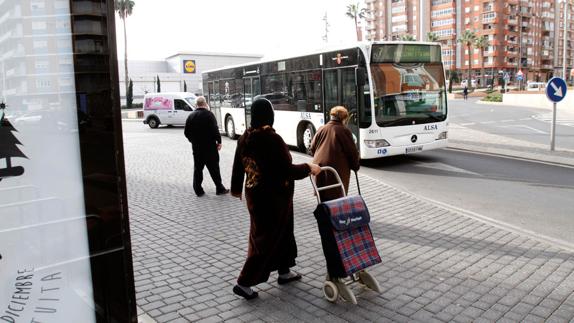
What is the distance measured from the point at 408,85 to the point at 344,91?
1.54 m

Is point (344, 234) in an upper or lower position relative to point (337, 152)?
lower

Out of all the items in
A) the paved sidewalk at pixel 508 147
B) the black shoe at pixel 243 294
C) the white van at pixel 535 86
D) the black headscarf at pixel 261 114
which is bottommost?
the black shoe at pixel 243 294

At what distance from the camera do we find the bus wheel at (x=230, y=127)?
2012cm

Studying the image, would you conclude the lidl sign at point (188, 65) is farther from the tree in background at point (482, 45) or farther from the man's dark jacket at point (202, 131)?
the man's dark jacket at point (202, 131)

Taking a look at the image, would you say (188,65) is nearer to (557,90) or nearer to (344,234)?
(557,90)

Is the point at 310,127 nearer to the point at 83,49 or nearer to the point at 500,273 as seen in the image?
the point at 500,273

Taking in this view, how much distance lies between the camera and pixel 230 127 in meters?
20.4

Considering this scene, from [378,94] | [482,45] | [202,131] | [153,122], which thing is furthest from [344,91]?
[482,45]

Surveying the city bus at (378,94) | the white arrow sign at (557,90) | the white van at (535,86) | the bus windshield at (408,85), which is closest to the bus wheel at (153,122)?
the city bus at (378,94)

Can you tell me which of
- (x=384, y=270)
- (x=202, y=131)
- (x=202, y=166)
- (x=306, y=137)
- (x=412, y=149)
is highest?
(x=202, y=131)

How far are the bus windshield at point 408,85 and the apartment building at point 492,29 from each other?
10106cm

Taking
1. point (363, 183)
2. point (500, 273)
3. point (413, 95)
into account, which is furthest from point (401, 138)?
point (500, 273)

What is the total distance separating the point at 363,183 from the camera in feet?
33.1

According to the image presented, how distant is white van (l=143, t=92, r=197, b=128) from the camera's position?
27.7 meters
